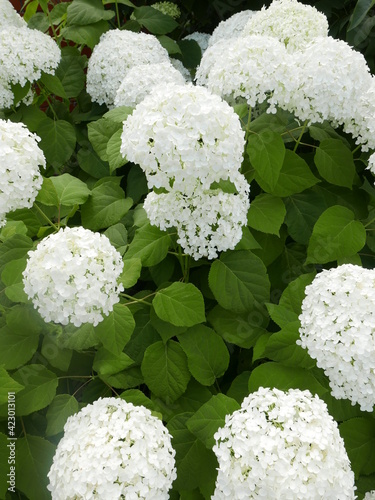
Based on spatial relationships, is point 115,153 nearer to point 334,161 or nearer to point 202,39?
point 334,161

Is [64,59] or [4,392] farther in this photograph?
[64,59]

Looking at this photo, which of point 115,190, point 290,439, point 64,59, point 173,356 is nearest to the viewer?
point 290,439

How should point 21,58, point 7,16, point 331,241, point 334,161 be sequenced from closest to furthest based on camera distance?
point 331,241 → point 334,161 → point 21,58 → point 7,16

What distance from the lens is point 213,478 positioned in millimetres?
1007

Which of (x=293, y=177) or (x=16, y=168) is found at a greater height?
(x=293, y=177)

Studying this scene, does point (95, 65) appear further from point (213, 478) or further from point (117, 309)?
point (213, 478)

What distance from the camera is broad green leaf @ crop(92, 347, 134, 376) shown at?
1.05 metres

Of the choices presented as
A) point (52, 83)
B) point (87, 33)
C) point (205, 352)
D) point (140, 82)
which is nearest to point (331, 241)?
point (205, 352)

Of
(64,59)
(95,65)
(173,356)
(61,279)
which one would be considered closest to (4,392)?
(61,279)

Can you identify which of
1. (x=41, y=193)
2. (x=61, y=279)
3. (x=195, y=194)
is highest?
(x=195, y=194)

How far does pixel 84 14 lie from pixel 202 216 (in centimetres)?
125

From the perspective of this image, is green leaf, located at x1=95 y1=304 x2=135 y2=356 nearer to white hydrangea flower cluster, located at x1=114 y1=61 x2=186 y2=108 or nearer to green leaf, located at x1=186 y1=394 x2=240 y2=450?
green leaf, located at x1=186 y1=394 x2=240 y2=450

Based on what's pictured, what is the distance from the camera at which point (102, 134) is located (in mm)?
1566

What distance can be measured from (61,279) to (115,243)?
0.40 meters
